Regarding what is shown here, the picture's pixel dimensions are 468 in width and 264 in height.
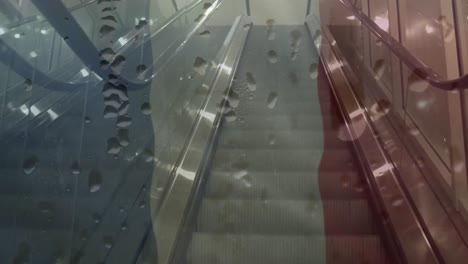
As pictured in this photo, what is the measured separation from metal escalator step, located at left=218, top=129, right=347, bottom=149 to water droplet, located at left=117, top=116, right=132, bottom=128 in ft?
3.41

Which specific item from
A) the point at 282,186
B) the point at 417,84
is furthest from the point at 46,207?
the point at 417,84

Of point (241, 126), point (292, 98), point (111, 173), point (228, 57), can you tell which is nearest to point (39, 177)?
point (111, 173)

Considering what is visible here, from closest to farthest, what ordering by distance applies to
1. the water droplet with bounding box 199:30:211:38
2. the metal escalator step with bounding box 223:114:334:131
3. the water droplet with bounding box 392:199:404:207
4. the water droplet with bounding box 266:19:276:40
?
1. the water droplet with bounding box 392:199:404:207
2. the metal escalator step with bounding box 223:114:334:131
3. the water droplet with bounding box 199:30:211:38
4. the water droplet with bounding box 266:19:276:40

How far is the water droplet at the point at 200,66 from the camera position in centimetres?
338

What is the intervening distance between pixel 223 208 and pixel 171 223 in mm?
298

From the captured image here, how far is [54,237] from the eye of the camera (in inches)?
61.9

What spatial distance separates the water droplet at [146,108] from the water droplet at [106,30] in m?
0.34

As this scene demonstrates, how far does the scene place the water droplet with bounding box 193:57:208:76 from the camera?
133 inches

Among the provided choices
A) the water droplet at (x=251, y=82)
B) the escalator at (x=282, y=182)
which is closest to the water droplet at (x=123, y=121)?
the escalator at (x=282, y=182)

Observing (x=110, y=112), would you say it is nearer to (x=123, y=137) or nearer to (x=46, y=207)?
(x=123, y=137)

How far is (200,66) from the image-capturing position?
3.53 metres

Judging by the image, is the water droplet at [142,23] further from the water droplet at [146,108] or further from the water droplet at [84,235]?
the water droplet at [84,235]

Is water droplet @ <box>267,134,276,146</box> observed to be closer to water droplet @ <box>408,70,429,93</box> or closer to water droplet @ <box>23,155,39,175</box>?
water droplet @ <box>408,70,429,93</box>

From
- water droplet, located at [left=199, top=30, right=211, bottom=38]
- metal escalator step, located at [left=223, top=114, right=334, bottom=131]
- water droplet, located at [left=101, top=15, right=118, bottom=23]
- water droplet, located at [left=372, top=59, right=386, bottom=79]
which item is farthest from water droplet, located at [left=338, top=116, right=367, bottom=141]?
water droplet, located at [left=101, top=15, right=118, bottom=23]
